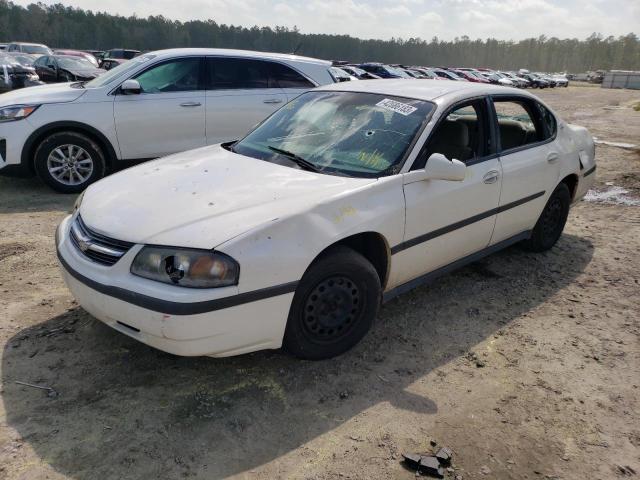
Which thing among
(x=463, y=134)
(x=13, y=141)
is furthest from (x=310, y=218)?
(x=13, y=141)

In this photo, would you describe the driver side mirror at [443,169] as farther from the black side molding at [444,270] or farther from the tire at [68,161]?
the tire at [68,161]

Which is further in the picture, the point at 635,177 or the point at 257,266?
the point at 635,177

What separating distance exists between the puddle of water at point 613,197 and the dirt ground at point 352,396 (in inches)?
118

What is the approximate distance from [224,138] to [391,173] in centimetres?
416

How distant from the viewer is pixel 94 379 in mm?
2744

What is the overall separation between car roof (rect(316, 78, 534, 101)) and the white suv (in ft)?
9.55

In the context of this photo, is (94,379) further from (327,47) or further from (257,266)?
(327,47)

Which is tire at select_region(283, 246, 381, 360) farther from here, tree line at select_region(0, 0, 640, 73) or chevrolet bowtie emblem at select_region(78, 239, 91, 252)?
tree line at select_region(0, 0, 640, 73)

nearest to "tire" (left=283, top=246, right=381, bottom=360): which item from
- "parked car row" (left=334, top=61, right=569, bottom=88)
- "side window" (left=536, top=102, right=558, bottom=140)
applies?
"side window" (left=536, top=102, right=558, bottom=140)

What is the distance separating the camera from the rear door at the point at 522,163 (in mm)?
3896

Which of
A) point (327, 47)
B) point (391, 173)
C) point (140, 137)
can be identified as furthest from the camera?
point (327, 47)

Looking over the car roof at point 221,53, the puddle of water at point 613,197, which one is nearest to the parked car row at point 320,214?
the puddle of water at point 613,197

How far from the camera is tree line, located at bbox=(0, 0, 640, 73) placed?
84.3 m

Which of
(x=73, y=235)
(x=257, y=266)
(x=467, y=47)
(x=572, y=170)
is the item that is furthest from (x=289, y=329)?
(x=467, y=47)
